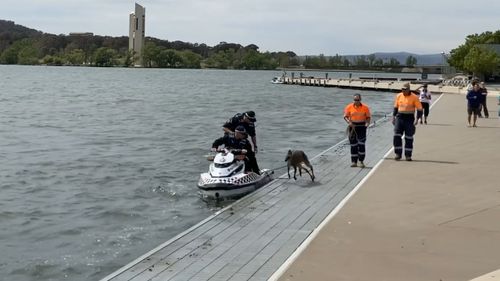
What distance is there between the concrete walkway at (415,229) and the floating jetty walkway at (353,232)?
13 mm

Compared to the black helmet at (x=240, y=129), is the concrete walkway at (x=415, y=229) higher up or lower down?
lower down

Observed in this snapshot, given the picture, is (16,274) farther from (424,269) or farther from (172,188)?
(172,188)

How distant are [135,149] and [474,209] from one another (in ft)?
55.7

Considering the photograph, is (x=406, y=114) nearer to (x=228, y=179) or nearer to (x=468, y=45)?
(x=228, y=179)

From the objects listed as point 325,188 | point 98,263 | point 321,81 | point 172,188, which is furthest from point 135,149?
point 321,81

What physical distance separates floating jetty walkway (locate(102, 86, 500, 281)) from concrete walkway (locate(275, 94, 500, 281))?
0.04 feet

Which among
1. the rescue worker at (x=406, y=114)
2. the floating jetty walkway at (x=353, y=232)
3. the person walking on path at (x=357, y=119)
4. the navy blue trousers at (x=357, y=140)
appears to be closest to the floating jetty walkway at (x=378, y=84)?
the rescue worker at (x=406, y=114)

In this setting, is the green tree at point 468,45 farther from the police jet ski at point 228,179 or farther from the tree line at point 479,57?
the police jet ski at point 228,179

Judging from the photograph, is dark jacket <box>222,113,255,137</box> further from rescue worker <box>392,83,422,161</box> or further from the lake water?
rescue worker <box>392,83,422,161</box>

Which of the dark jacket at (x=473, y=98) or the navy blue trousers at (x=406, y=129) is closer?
the navy blue trousers at (x=406, y=129)

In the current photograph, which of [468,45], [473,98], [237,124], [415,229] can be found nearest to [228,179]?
[237,124]

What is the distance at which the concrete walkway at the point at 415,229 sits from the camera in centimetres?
765

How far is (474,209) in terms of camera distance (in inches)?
427

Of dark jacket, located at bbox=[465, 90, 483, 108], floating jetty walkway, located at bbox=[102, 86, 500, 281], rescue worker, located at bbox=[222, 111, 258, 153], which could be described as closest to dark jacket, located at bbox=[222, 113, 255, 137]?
rescue worker, located at bbox=[222, 111, 258, 153]
